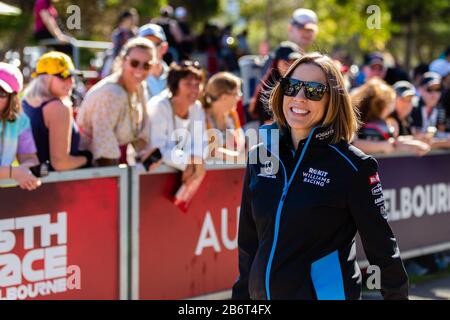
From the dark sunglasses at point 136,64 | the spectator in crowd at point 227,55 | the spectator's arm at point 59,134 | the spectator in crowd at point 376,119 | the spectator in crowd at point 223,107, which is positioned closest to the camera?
the spectator's arm at point 59,134

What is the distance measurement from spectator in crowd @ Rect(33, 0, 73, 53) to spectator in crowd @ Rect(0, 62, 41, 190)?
19.1ft

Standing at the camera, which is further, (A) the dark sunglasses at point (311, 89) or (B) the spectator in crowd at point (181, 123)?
(B) the spectator in crowd at point (181, 123)

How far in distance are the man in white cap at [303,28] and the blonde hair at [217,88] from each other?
205cm

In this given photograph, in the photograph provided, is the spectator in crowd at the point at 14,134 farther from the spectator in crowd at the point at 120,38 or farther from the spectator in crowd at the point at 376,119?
the spectator in crowd at the point at 120,38

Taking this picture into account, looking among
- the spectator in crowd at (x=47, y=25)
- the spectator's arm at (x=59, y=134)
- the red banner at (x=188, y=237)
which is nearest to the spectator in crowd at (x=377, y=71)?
the spectator in crowd at (x=47, y=25)

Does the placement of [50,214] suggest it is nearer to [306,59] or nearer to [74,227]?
[74,227]

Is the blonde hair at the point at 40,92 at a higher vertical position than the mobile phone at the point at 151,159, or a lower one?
higher

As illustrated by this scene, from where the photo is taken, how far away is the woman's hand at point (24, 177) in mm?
5359

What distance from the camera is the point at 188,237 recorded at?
669cm

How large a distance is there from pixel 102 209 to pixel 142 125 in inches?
38.3

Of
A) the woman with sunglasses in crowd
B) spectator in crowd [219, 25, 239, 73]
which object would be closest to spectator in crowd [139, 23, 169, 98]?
spectator in crowd [219, 25, 239, 73]

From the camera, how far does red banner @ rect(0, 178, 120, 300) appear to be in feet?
17.7

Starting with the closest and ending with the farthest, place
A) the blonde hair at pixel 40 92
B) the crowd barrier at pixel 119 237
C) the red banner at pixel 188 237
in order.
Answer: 1. the crowd barrier at pixel 119 237
2. the blonde hair at pixel 40 92
3. the red banner at pixel 188 237

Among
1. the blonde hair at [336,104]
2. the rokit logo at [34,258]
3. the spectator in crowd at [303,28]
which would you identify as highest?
the spectator in crowd at [303,28]
